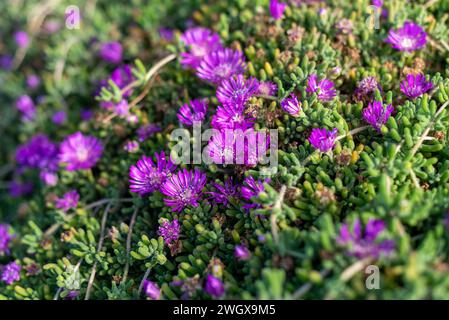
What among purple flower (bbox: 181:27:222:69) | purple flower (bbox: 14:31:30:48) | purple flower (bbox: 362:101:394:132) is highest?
purple flower (bbox: 14:31:30:48)

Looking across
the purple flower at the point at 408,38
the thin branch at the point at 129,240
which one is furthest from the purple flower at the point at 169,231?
the purple flower at the point at 408,38

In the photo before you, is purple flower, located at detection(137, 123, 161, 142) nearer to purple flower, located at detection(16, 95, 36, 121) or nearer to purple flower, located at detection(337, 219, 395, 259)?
purple flower, located at detection(16, 95, 36, 121)

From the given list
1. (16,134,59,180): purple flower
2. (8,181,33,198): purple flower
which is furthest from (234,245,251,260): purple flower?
(8,181,33,198): purple flower

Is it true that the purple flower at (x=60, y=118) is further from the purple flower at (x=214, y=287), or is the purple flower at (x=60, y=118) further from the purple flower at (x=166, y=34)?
the purple flower at (x=214, y=287)

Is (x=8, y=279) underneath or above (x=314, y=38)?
underneath

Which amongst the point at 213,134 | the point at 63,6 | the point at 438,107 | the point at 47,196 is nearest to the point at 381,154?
the point at 438,107

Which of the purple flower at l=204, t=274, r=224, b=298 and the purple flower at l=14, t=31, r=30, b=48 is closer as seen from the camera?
the purple flower at l=204, t=274, r=224, b=298

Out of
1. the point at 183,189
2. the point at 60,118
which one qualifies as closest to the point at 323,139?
the point at 183,189
